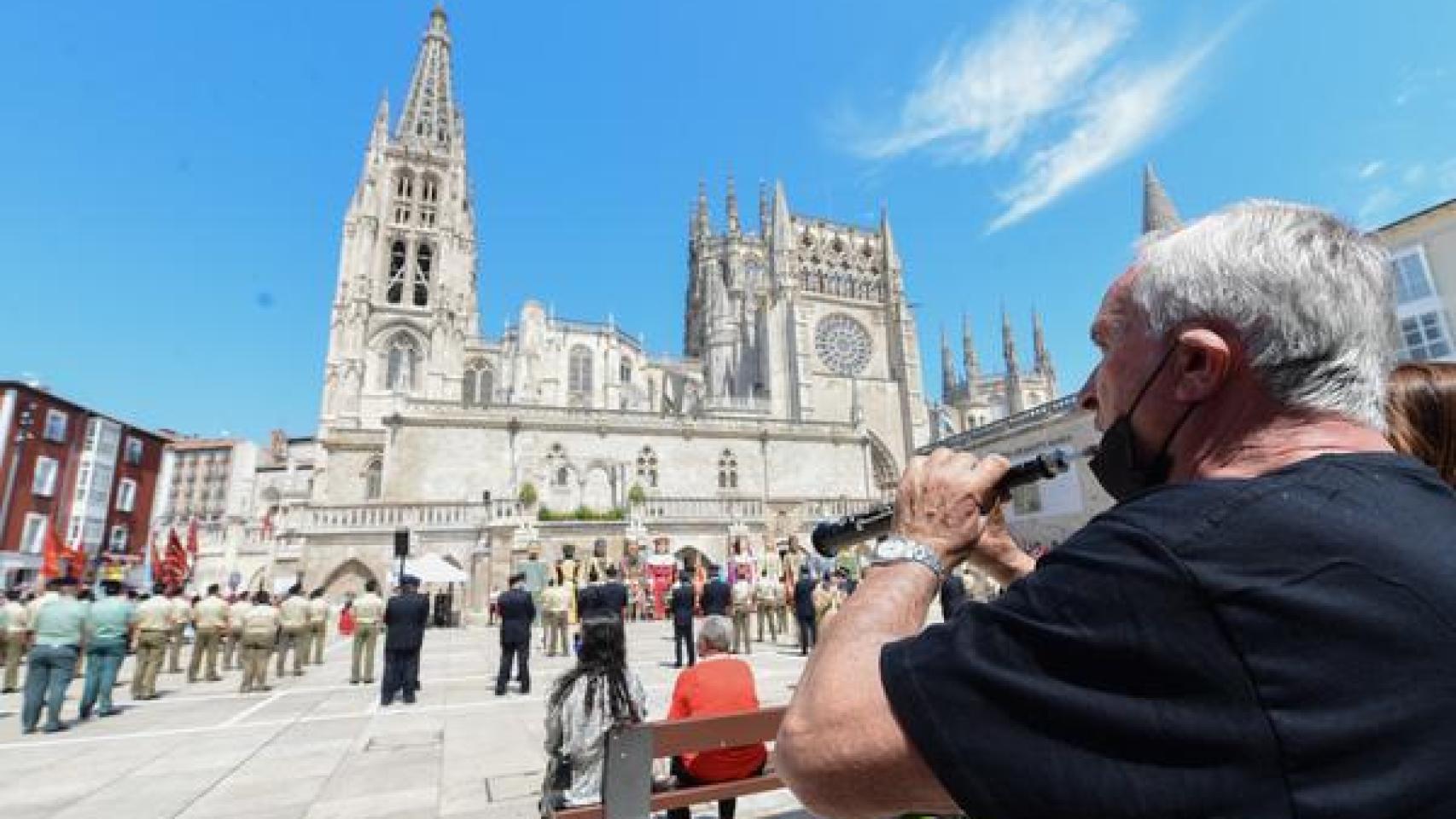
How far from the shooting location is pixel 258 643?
10555 mm

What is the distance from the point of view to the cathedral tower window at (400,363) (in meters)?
38.4

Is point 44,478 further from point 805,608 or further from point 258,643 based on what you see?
point 805,608

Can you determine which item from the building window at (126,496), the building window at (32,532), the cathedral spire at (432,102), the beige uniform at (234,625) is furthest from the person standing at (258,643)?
the cathedral spire at (432,102)

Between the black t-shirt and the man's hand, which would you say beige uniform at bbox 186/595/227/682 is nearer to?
the man's hand

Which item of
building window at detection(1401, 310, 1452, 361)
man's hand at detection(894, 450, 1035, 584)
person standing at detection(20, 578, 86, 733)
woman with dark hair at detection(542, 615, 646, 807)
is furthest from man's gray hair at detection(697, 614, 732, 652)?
building window at detection(1401, 310, 1452, 361)

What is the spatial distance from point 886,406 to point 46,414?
43.6 meters

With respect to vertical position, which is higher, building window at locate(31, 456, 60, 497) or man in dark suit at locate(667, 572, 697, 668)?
building window at locate(31, 456, 60, 497)

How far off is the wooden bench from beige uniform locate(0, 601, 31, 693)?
555 inches

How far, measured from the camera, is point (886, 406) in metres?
44.8

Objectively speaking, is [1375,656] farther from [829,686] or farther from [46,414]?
[46,414]

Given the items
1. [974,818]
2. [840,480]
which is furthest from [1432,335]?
[974,818]

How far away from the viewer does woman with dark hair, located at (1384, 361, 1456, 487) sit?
170 centimetres

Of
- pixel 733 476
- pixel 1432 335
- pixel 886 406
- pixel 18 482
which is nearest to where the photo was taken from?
pixel 1432 335

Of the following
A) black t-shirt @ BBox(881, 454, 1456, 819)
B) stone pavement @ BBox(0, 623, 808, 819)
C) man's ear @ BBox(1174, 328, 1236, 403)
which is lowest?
stone pavement @ BBox(0, 623, 808, 819)
